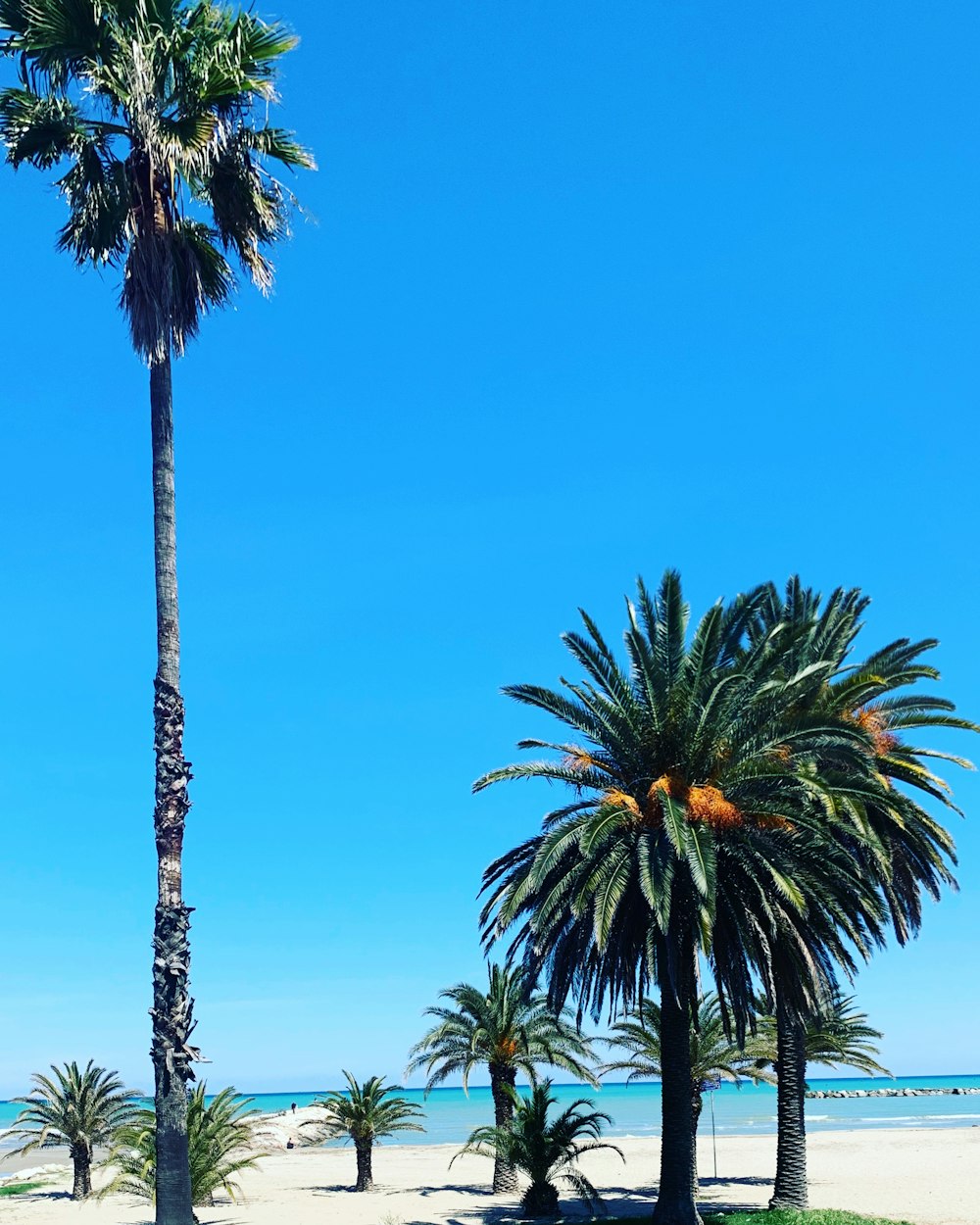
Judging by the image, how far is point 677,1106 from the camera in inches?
870

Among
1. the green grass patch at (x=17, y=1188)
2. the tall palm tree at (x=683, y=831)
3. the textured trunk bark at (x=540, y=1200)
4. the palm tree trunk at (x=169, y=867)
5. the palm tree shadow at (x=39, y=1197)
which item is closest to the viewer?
the palm tree trunk at (x=169, y=867)

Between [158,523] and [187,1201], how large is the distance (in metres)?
9.64

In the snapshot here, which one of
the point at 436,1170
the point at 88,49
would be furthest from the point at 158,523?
the point at 436,1170

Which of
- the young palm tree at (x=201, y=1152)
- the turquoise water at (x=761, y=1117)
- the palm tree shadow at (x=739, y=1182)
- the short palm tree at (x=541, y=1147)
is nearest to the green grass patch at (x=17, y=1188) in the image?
the turquoise water at (x=761, y=1117)

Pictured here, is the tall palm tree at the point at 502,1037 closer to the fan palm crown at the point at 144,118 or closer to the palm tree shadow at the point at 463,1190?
the palm tree shadow at the point at 463,1190

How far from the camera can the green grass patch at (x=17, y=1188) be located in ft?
143

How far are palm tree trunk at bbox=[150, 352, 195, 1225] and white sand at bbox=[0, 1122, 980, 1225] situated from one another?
30.1ft

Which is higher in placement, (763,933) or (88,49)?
(88,49)

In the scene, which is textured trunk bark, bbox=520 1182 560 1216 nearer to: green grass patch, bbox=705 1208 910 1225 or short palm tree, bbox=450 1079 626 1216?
short palm tree, bbox=450 1079 626 1216

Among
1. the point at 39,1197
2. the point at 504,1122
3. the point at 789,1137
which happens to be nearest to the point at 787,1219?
the point at 789,1137

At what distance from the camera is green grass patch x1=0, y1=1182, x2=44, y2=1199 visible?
43528 millimetres

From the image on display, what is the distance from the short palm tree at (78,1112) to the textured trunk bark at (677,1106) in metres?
24.5

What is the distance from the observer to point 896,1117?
283ft

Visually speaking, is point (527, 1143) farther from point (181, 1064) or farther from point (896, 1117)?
point (896, 1117)
